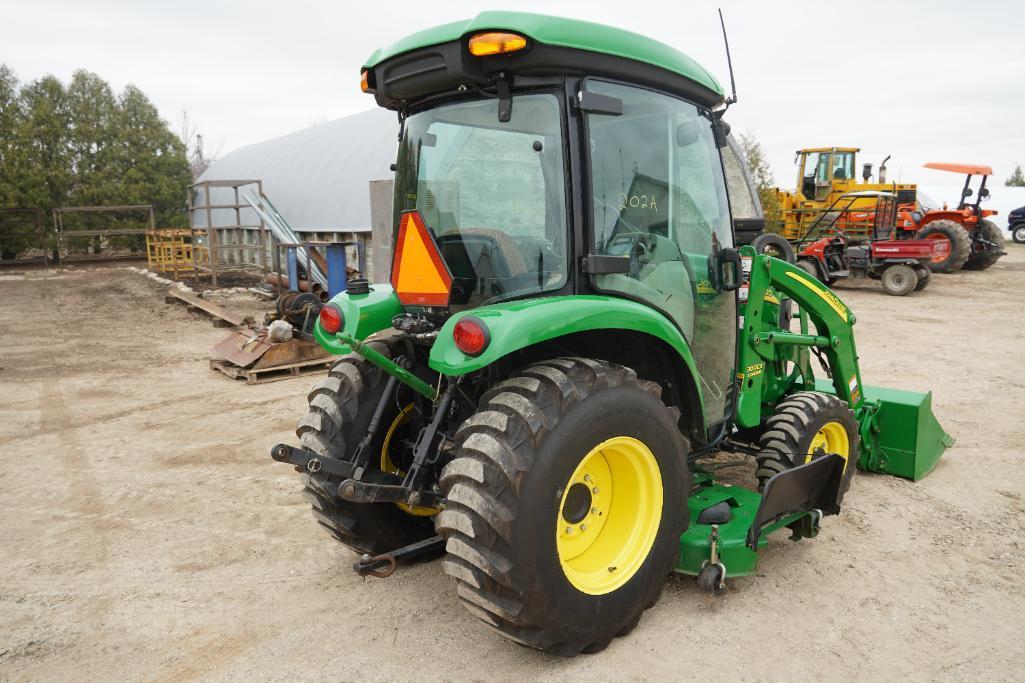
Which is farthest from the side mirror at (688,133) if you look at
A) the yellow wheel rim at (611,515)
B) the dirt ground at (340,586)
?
the dirt ground at (340,586)

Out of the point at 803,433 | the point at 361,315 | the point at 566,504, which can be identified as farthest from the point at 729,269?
the point at 361,315

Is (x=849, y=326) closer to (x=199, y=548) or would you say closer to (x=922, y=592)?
(x=922, y=592)

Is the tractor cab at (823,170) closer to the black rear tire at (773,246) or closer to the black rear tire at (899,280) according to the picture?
the black rear tire at (899,280)

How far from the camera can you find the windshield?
298cm

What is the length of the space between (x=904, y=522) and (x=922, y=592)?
2.76 ft

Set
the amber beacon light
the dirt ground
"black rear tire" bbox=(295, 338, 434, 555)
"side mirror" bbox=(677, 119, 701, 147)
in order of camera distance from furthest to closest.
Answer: "side mirror" bbox=(677, 119, 701, 147)
"black rear tire" bbox=(295, 338, 434, 555)
the dirt ground
the amber beacon light

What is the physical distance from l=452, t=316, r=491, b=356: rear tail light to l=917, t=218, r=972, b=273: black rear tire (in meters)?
16.4

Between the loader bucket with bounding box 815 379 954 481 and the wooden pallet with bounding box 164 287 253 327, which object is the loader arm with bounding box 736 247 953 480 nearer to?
the loader bucket with bounding box 815 379 954 481

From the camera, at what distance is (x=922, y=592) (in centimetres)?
342

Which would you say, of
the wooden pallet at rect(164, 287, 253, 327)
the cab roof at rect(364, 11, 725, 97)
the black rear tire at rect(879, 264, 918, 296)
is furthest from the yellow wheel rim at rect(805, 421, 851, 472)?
the black rear tire at rect(879, 264, 918, 296)

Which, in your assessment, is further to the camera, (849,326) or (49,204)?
(49,204)

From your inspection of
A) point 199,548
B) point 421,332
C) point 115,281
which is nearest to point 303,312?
point 199,548

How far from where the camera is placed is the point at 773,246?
4.60 m

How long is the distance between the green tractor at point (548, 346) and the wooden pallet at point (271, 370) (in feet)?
16.3
